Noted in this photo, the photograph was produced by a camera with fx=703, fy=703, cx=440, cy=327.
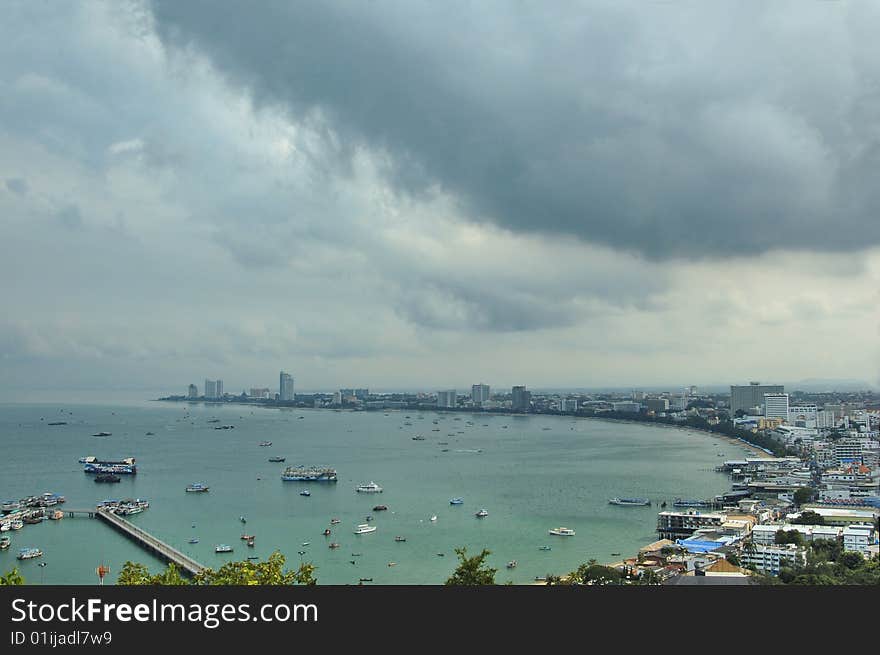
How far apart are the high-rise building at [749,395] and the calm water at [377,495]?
22.1ft

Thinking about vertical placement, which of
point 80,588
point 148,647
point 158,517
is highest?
point 80,588

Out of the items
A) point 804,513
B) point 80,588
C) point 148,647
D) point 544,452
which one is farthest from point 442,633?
point 544,452

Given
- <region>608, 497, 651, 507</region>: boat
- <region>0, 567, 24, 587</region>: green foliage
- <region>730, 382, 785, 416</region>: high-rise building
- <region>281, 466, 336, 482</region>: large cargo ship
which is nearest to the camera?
<region>0, 567, 24, 587</region>: green foliage

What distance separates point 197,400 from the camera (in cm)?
6222

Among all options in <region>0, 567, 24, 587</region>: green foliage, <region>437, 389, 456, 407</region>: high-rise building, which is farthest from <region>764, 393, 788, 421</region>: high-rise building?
<region>0, 567, 24, 587</region>: green foliage

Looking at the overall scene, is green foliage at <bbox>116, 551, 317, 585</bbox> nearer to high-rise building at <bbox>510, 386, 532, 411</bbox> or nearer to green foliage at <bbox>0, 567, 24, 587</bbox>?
green foliage at <bbox>0, 567, 24, 587</bbox>

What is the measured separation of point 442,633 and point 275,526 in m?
8.64

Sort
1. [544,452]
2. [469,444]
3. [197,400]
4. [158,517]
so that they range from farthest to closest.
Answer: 1. [197,400]
2. [469,444]
3. [544,452]
4. [158,517]

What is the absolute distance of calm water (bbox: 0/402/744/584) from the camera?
8422mm

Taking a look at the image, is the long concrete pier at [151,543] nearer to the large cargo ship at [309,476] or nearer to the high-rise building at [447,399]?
the large cargo ship at [309,476]

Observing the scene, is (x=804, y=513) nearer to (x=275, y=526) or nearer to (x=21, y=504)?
(x=275, y=526)

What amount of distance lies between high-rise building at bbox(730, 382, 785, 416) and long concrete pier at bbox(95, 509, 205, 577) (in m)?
27.4

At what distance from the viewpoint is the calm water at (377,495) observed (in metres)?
8.42

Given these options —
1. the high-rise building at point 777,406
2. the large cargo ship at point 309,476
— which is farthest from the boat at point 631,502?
the high-rise building at point 777,406
